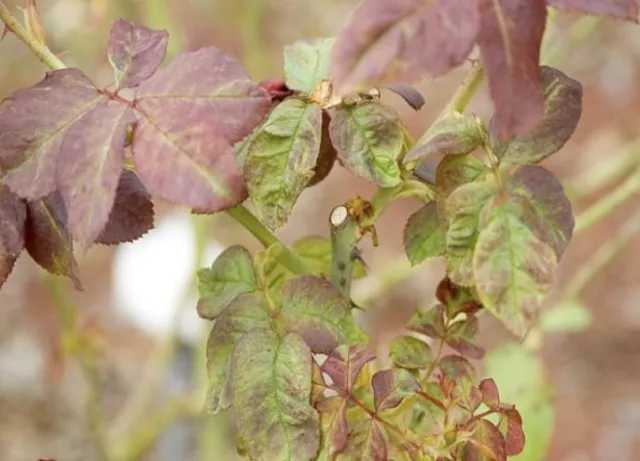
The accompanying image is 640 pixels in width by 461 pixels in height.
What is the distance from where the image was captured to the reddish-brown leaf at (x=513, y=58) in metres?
0.48

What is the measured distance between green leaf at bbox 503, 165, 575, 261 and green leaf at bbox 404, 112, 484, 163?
0.11 feet

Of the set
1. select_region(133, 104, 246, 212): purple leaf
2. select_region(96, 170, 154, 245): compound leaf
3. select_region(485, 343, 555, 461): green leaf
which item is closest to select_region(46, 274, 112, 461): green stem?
select_region(485, 343, 555, 461): green leaf

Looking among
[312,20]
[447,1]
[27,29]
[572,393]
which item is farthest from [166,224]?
[447,1]

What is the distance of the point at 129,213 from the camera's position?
25.4 inches

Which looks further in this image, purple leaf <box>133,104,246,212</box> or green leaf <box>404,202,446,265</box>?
green leaf <box>404,202,446,265</box>

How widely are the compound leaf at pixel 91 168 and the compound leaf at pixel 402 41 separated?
0.14 metres

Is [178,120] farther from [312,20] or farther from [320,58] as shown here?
[312,20]

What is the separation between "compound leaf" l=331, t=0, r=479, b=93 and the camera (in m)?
0.46

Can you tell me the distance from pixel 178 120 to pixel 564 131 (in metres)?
0.23

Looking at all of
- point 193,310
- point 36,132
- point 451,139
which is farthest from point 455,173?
point 193,310

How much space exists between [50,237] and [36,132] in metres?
0.08

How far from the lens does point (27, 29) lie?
2.16 feet

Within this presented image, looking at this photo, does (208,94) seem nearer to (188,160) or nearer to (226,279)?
(188,160)

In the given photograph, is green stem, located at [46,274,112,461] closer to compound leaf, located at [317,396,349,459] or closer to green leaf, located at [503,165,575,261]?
compound leaf, located at [317,396,349,459]
